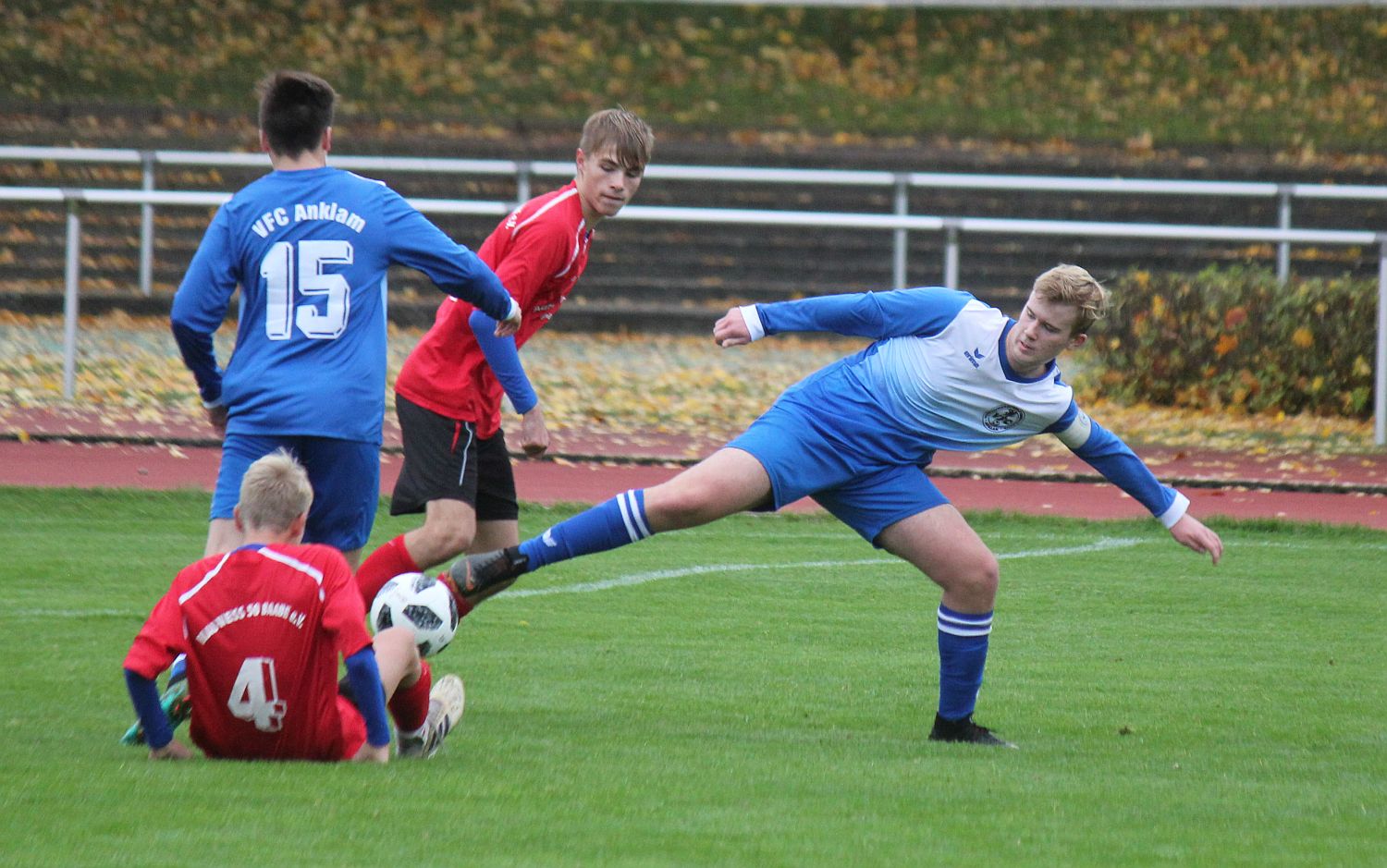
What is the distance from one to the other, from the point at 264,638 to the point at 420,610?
0.78 meters

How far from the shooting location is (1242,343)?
1388 cm

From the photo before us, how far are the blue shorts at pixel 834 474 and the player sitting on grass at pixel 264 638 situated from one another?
4.70 ft

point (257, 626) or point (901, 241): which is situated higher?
point (901, 241)

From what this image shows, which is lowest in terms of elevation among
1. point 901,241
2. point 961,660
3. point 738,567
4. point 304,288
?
point 738,567

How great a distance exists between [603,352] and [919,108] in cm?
832

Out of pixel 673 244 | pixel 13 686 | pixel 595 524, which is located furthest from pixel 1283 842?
pixel 673 244

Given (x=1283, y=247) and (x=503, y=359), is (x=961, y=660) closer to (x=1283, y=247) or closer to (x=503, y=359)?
(x=503, y=359)

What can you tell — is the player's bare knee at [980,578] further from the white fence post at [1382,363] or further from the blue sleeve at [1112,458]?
the white fence post at [1382,363]

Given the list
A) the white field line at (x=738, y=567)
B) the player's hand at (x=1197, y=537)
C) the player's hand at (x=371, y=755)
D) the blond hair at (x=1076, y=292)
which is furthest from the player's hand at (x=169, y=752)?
the white field line at (x=738, y=567)

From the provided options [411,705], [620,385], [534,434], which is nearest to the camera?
[411,705]

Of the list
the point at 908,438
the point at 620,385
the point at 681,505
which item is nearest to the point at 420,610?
the point at 681,505

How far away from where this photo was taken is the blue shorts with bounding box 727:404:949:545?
538 cm

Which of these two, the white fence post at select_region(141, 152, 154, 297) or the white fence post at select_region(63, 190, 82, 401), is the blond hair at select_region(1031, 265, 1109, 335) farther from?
the white fence post at select_region(141, 152, 154, 297)

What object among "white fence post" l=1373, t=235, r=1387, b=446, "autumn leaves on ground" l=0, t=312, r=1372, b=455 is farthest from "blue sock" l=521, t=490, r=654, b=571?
A: "white fence post" l=1373, t=235, r=1387, b=446
